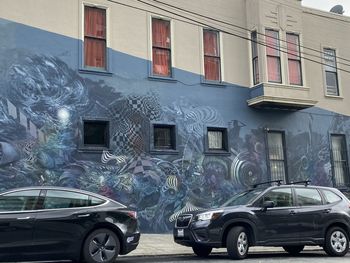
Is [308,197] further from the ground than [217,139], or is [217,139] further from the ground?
[217,139]

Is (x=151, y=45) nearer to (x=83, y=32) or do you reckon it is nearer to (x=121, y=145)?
(x=83, y=32)

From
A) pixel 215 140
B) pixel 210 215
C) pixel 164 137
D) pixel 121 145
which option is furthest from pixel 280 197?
pixel 215 140

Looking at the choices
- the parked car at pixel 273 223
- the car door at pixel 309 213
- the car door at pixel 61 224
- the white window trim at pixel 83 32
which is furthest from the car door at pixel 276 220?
the white window trim at pixel 83 32

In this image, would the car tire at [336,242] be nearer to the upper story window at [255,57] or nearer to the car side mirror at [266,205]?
the car side mirror at [266,205]

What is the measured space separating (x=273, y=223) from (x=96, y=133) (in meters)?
7.50

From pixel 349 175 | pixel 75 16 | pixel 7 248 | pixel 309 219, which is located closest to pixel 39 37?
pixel 75 16

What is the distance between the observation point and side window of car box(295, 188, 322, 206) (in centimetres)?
1215

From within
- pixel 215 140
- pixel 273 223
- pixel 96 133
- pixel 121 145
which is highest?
pixel 96 133

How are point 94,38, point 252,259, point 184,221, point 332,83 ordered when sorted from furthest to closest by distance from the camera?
point 332,83, point 94,38, point 184,221, point 252,259

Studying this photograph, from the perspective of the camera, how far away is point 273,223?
11461mm

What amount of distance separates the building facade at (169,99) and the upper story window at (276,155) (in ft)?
0.14

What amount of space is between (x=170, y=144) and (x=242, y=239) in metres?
7.22

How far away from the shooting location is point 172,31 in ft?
60.3

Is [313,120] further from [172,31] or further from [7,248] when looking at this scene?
[7,248]
